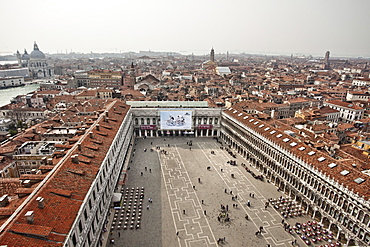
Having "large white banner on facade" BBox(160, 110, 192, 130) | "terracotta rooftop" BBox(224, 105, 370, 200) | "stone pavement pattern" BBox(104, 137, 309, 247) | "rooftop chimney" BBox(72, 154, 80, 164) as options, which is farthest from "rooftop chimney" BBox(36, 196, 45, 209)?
"large white banner on facade" BBox(160, 110, 192, 130)

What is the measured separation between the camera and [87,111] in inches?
3036

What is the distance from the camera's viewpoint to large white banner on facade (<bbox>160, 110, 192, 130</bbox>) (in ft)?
252

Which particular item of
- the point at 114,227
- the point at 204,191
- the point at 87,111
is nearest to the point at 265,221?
the point at 204,191

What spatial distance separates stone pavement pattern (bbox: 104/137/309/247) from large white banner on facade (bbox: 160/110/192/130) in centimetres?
968

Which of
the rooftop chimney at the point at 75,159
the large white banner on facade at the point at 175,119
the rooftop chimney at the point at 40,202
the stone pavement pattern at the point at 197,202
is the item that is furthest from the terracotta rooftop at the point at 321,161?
the rooftop chimney at the point at 40,202

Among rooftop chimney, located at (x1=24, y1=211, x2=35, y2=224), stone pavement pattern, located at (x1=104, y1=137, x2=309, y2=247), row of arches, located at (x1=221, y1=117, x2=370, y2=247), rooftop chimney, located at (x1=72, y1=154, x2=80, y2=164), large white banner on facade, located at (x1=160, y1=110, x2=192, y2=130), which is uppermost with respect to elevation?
rooftop chimney, located at (x1=72, y1=154, x2=80, y2=164)

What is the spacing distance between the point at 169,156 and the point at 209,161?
11.1 m

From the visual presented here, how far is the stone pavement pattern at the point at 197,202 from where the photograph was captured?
125 ft

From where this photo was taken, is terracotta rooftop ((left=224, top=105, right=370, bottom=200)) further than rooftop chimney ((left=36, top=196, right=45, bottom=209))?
Yes

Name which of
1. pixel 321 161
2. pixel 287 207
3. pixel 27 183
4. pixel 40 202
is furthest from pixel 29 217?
pixel 321 161

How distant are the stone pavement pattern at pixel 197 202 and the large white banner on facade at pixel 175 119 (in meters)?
9.68

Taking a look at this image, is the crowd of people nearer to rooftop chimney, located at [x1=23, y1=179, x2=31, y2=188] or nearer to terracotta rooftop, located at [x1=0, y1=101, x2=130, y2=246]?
terracotta rooftop, located at [x1=0, y1=101, x2=130, y2=246]

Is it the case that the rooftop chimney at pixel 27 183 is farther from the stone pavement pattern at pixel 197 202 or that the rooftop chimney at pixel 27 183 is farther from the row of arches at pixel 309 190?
the row of arches at pixel 309 190

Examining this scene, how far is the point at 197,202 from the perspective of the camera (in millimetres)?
47188
